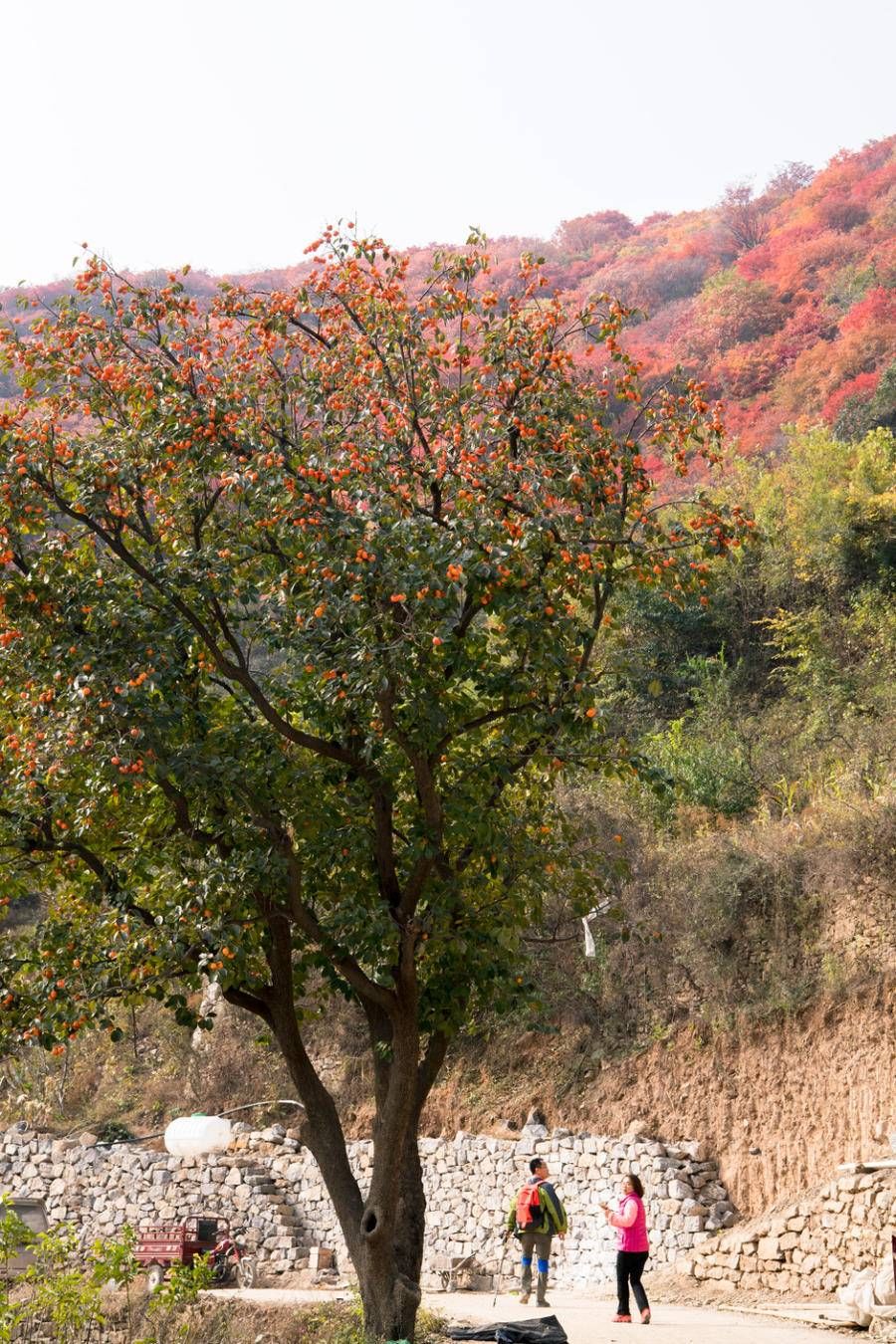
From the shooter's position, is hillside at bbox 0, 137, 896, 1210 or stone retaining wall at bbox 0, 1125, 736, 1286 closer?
hillside at bbox 0, 137, 896, 1210

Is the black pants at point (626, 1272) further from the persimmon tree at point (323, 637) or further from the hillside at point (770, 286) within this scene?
the hillside at point (770, 286)

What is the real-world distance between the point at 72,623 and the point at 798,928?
11.4 meters

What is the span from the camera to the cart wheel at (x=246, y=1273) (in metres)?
18.5

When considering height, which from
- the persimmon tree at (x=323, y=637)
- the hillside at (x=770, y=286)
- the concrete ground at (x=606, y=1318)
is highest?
the hillside at (x=770, y=286)

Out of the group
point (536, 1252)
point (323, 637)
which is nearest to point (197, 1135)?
point (536, 1252)

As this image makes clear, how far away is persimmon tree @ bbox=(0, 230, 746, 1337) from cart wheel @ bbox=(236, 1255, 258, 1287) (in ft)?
30.3

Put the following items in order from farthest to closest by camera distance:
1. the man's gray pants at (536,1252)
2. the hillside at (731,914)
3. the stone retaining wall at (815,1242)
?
the hillside at (731,914) → the man's gray pants at (536,1252) → the stone retaining wall at (815,1242)

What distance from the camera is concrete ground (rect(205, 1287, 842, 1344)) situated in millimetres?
11023

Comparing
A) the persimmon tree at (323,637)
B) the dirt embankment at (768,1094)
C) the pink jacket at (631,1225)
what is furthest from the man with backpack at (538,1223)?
the persimmon tree at (323,637)

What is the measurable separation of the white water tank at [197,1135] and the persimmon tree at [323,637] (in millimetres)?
2750

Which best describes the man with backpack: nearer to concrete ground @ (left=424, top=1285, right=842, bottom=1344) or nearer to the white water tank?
concrete ground @ (left=424, top=1285, right=842, bottom=1344)

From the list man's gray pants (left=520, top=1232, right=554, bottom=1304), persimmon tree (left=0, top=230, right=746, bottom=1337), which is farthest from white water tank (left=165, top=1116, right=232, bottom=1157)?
man's gray pants (left=520, top=1232, right=554, bottom=1304)

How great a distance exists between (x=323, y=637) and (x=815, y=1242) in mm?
8852

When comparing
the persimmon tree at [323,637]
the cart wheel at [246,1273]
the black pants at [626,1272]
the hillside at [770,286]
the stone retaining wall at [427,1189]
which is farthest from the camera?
the hillside at [770,286]
